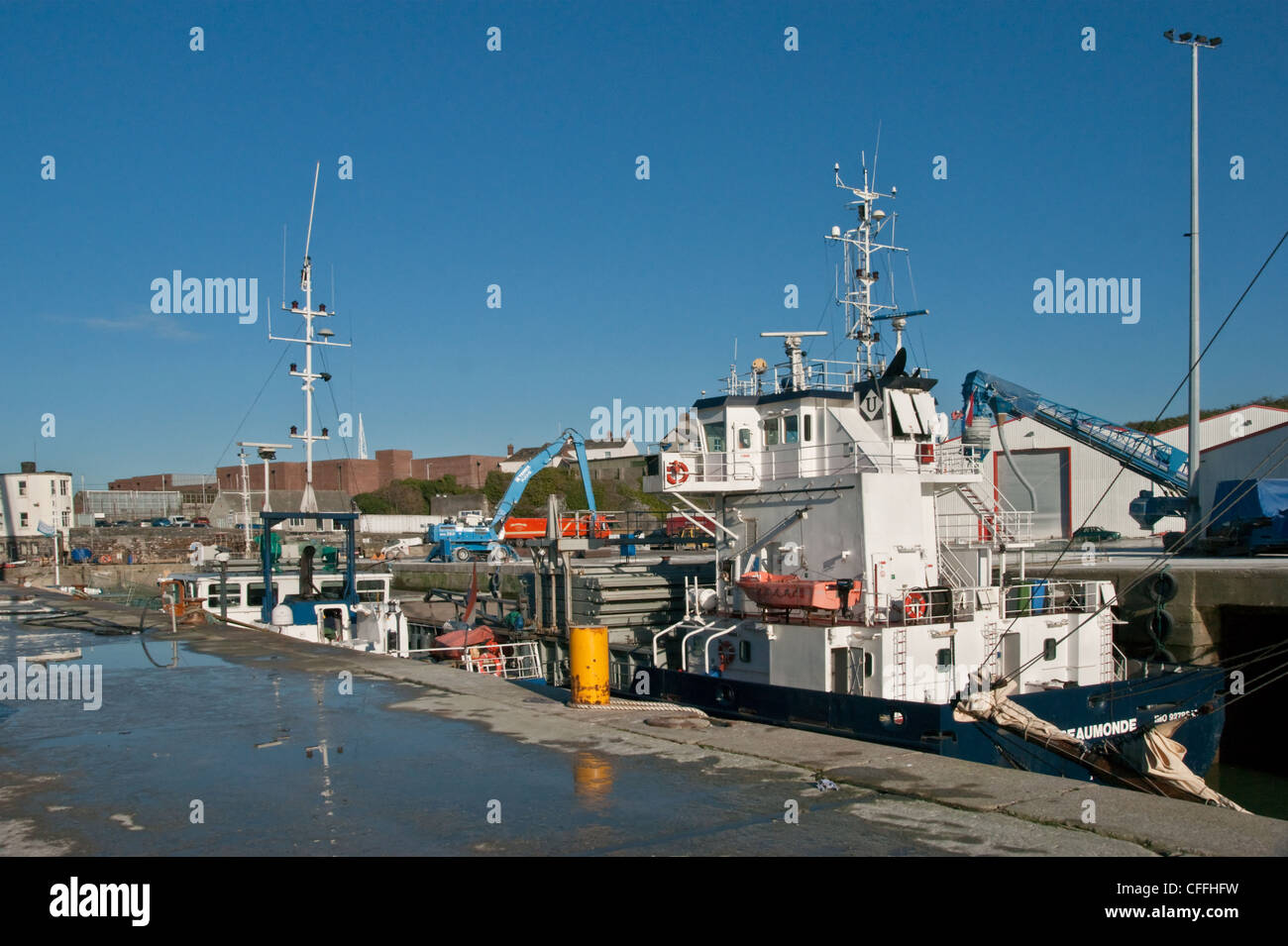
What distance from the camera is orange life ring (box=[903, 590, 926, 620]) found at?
1483 centimetres

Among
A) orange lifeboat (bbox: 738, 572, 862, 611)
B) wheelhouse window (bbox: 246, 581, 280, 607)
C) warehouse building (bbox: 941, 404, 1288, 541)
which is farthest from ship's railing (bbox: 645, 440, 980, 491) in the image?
warehouse building (bbox: 941, 404, 1288, 541)

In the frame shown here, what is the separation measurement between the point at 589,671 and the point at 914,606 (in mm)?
6156

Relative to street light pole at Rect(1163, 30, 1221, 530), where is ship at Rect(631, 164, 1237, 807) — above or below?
below

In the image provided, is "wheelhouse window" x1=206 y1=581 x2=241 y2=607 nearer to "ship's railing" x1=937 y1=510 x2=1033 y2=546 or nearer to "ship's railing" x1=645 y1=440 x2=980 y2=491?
"ship's railing" x1=645 y1=440 x2=980 y2=491

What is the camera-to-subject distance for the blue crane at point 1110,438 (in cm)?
3588

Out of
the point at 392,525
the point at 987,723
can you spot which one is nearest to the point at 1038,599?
the point at 987,723

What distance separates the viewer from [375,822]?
22.1 feet

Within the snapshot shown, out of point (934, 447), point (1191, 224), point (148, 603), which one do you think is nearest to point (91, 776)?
point (934, 447)

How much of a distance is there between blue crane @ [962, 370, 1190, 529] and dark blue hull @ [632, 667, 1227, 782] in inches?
815

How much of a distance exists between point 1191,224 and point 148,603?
3334 cm

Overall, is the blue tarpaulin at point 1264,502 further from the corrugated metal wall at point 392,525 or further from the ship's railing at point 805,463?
the corrugated metal wall at point 392,525

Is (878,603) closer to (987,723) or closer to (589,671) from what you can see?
(987,723)

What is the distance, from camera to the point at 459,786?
773 centimetres
